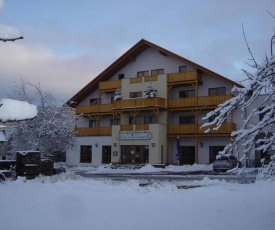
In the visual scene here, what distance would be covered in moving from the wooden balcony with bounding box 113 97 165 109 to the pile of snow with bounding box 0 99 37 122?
35.1 meters

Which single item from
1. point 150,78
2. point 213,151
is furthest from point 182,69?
point 213,151

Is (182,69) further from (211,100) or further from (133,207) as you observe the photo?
(133,207)

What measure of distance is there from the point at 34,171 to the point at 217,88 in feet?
78.1

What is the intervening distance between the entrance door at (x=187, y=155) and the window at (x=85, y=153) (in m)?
11.5

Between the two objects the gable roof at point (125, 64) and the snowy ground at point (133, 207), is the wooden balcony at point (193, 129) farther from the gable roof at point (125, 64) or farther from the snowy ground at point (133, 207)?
the snowy ground at point (133, 207)

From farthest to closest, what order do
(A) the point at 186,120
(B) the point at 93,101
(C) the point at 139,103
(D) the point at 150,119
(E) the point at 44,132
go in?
1. (B) the point at 93,101
2. (D) the point at 150,119
3. (A) the point at 186,120
4. (C) the point at 139,103
5. (E) the point at 44,132

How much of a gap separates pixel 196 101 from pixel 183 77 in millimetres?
2955

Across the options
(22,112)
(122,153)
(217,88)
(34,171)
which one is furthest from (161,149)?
(22,112)

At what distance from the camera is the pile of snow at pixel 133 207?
26.1 ft

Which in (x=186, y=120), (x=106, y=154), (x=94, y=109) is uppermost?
(x=94, y=109)

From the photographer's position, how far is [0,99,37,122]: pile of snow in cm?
243

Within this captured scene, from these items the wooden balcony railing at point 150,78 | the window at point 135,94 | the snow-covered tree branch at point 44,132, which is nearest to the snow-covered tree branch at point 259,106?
the snow-covered tree branch at point 44,132

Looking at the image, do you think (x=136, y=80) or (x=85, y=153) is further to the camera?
(x=85, y=153)

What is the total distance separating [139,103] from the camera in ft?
127
